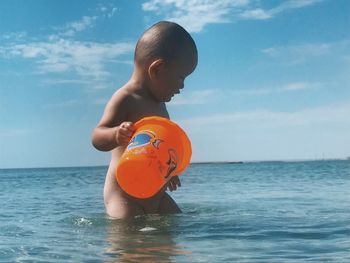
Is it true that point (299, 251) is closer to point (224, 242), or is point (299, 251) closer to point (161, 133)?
point (224, 242)

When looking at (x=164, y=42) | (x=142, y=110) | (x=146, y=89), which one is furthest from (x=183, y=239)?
(x=164, y=42)

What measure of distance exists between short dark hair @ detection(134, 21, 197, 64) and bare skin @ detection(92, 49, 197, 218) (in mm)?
47

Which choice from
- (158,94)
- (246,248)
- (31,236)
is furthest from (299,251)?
(31,236)

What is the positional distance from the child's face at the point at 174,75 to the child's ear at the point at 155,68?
0.02 m

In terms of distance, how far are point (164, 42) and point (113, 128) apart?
2.17 ft

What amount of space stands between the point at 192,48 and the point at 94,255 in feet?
5.08

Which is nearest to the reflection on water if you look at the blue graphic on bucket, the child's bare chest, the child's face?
the blue graphic on bucket

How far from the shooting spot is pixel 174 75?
335 centimetres

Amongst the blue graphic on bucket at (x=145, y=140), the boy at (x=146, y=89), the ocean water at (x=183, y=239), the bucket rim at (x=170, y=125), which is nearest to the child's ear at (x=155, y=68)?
the boy at (x=146, y=89)

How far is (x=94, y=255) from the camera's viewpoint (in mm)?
2500

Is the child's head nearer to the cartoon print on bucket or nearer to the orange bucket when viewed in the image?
the orange bucket

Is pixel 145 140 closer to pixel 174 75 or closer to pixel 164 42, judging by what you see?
pixel 174 75

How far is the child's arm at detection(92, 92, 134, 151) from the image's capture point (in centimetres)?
305

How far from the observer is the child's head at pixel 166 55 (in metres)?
3.32
